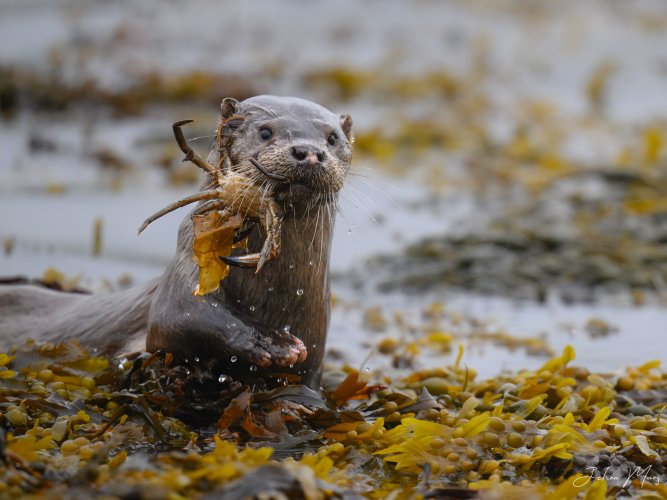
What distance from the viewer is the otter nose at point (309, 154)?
12.0 ft

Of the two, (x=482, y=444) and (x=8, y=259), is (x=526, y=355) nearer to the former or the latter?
(x=482, y=444)

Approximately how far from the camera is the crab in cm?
364

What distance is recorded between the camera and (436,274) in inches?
290

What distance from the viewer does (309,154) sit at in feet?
12.1

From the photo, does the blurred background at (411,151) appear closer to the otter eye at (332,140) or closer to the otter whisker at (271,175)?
the otter eye at (332,140)

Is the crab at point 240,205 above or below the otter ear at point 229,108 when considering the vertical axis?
below

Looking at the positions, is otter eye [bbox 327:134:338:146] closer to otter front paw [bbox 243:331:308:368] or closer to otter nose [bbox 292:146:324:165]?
otter nose [bbox 292:146:324:165]

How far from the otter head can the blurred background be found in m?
0.17

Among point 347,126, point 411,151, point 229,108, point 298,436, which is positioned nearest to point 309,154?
point 229,108

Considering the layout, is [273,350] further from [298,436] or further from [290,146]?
[290,146]

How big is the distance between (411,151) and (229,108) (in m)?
7.70

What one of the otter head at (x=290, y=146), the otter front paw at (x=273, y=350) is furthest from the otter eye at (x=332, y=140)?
the otter front paw at (x=273, y=350)

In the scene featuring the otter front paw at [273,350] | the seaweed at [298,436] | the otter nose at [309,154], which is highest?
the otter nose at [309,154]

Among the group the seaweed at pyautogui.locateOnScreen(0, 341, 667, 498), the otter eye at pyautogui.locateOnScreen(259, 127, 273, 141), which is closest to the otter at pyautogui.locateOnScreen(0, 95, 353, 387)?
the otter eye at pyautogui.locateOnScreen(259, 127, 273, 141)
